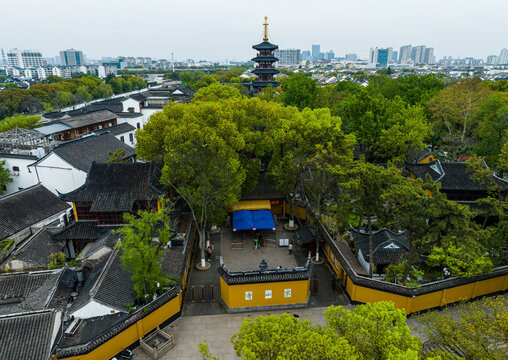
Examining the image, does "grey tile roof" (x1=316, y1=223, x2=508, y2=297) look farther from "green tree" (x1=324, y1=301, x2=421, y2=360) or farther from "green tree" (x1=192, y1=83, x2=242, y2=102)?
"green tree" (x1=192, y1=83, x2=242, y2=102)

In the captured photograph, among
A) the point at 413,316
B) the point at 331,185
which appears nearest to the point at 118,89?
the point at 331,185

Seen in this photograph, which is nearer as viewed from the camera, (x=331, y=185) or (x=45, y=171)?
(x=331, y=185)

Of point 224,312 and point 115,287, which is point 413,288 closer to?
point 224,312

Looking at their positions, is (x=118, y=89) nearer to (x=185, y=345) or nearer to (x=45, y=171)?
(x=45, y=171)

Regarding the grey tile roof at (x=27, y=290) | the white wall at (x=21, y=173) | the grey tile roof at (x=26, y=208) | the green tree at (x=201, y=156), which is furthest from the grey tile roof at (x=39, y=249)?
the white wall at (x=21, y=173)

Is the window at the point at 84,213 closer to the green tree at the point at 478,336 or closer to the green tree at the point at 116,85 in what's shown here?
the green tree at the point at 478,336

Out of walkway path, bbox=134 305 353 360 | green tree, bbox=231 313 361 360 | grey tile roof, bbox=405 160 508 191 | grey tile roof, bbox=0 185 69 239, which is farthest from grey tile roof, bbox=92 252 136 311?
grey tile roof, bbox=405 160 508 191

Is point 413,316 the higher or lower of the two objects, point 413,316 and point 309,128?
the lower
